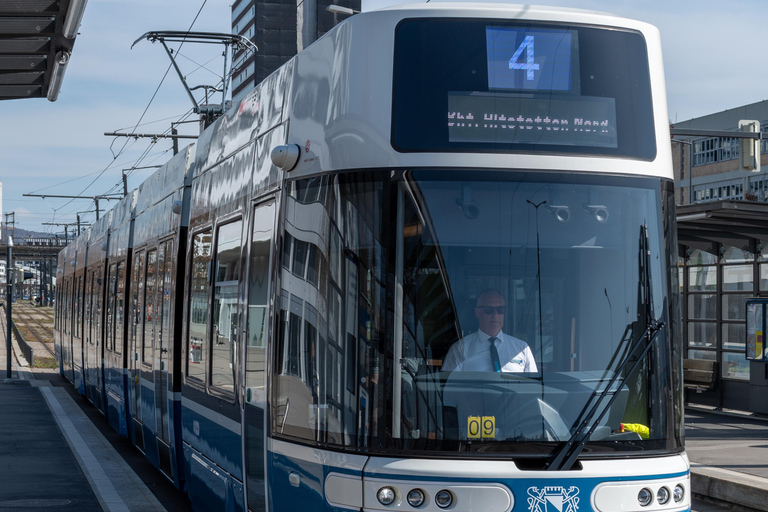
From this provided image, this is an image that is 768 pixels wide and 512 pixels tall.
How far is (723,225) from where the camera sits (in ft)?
50.6

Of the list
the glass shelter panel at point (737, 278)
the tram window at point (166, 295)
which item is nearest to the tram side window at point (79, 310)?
the tram window at point (166, 295)

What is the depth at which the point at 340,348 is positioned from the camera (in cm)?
503

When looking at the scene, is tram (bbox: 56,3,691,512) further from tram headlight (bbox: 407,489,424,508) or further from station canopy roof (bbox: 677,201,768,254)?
station canopy roof (bbox: 677,201,768,254)

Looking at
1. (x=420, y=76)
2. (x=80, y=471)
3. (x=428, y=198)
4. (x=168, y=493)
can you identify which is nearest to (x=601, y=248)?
(x=428, y=198)

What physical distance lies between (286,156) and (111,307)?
409 inches

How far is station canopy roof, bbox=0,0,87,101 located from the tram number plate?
484cm

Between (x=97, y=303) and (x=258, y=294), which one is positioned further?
(x=97, y=303)

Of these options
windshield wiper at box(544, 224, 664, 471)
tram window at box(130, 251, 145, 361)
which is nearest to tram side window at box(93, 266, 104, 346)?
tram window at box(130, 251, 145, 361)

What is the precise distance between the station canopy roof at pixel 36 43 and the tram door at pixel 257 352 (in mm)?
2909

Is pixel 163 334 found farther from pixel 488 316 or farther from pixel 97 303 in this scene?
pixel 97 303

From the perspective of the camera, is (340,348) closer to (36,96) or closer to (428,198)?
(428,198)

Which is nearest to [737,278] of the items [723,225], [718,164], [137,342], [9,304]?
[723,225]

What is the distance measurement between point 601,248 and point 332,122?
1.52 m

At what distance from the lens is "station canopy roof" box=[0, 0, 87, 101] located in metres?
8.10
